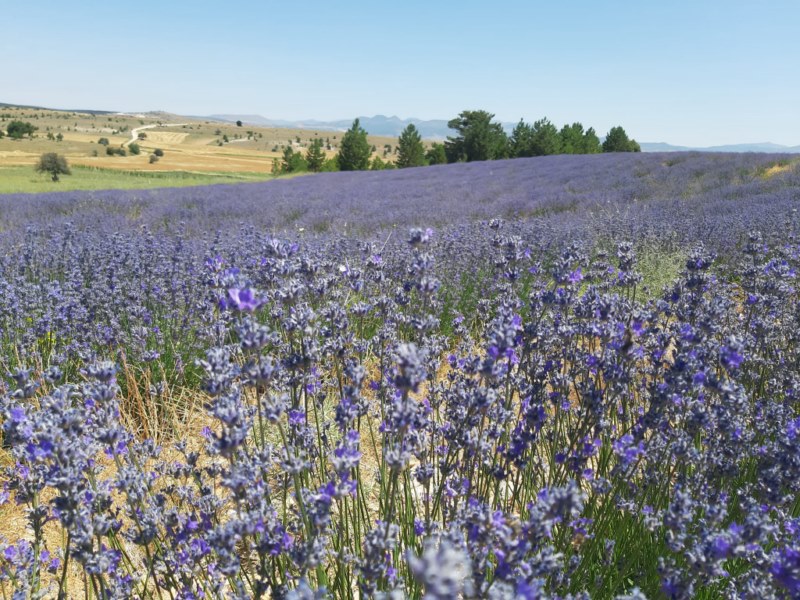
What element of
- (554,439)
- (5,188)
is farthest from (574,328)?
(5,188)

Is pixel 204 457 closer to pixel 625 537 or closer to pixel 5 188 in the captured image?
pixel 625 537

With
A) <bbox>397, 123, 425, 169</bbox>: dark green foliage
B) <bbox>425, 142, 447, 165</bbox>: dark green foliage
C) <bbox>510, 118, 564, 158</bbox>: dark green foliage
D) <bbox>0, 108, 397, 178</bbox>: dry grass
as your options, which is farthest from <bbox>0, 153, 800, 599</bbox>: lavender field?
<bbox>0, 108, 397, 178</bbox>: dry grass

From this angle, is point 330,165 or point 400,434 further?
point 330,165

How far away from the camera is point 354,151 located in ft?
128

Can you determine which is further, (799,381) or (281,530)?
(799,381)

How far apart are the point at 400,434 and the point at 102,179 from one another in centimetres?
3779

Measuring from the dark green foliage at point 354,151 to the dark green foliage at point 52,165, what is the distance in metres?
18.8

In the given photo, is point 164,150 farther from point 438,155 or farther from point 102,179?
point 438,155

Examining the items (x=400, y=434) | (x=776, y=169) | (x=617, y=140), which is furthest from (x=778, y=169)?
(x=617, y=140)

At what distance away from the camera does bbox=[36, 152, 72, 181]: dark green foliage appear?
102ft

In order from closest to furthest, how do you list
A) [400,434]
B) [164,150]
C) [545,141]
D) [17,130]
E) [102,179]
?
[400,434] → [102,179] → [545,141] → [164,150] → [17,130]

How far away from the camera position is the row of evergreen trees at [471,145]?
3900cm

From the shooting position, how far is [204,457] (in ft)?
12.1

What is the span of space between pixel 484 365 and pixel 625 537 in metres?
1.27
